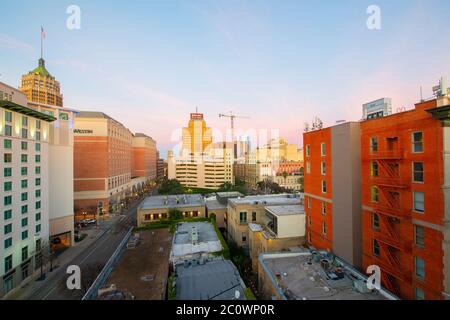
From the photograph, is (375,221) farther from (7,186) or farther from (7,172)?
(7,172)

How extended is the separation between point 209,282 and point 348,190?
14368mm

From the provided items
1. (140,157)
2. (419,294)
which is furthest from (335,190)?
(140,157)

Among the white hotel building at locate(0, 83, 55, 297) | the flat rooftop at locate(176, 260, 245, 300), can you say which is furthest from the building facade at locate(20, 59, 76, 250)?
the flat rooftop at locate(176, 260, 245, 300)

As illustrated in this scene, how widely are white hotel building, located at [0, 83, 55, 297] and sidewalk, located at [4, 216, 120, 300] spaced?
0.83m

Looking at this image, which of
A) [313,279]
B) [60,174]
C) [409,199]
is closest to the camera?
[409,199]

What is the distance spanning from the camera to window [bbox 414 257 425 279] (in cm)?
1387

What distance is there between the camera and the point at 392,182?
613 inches

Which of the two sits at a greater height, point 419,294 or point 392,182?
point 392,182

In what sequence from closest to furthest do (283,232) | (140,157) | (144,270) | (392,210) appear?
(392,210)
(144,270)
(283,232)
(140,157)

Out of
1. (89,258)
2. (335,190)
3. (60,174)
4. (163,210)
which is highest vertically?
(60,174)

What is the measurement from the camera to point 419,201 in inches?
561

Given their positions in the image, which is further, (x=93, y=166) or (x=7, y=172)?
(x=93, y=166)

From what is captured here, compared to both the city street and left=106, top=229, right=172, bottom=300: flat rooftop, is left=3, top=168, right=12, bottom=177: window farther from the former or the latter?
left=106, top=229, right=172, bottom=300: flat rooftop
